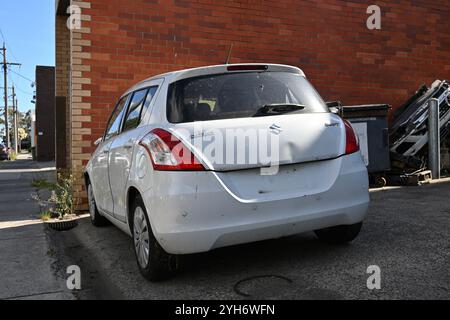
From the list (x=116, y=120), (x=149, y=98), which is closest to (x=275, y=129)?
(x=149, y=98)

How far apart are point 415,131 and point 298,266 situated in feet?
19.7

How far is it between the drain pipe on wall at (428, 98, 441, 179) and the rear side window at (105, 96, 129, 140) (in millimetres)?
5816

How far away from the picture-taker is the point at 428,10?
10102 millimetres

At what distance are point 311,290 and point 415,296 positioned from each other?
680 millimetres

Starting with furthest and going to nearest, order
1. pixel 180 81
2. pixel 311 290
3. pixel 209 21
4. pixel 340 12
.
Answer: pixel 340 12 < pixel 209 21 < pixel 180 81 < pixel 311 290

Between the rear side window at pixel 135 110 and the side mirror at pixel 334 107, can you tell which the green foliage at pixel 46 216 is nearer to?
the rear side window at pixel 135 110

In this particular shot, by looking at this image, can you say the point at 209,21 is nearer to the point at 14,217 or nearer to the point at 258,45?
the point at 258,45

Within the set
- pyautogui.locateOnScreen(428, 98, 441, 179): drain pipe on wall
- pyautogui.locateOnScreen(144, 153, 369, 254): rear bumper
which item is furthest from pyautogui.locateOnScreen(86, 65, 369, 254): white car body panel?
pyautogui.locateOnScreen(428, 98, 441, 179): drain pipe on wall

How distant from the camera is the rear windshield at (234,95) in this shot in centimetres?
362

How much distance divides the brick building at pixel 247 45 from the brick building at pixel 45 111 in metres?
19.6

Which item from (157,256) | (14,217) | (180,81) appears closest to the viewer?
(157,256)

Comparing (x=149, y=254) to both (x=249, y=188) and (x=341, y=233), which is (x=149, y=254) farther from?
(x=341, y=233)
